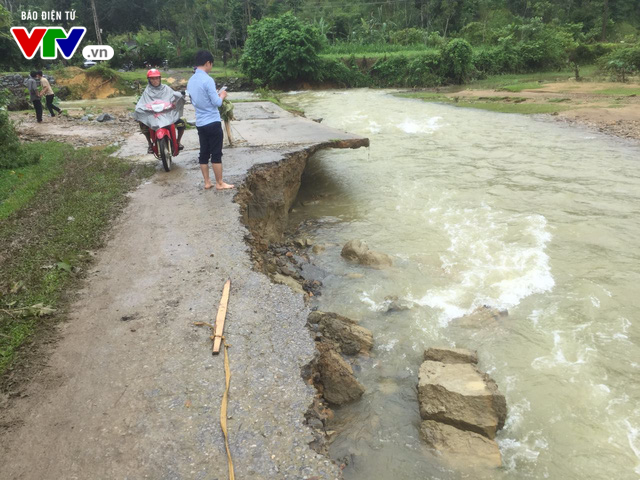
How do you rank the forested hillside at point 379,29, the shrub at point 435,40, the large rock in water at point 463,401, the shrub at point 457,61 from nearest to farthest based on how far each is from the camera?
the large rock in water at point 463,401
the shrub at point 457,61
the forested hillside at point 379,29
the shrub at point 435,40

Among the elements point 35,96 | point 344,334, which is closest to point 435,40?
point 35,96

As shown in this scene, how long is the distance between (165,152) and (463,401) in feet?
20.6

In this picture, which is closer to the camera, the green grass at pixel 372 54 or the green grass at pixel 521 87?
the green grass at pixel 521 87

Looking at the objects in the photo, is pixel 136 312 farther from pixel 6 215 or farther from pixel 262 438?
pixel 6 215

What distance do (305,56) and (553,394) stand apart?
106ft

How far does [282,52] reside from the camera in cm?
3269

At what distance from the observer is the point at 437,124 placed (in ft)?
56.1

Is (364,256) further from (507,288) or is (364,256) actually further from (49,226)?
(49,226)

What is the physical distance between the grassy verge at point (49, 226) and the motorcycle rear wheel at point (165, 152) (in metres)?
0.45

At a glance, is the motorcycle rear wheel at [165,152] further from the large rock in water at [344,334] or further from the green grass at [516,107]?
the green grass at [516,107]

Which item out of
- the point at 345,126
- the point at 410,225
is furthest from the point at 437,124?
the point at 410,225

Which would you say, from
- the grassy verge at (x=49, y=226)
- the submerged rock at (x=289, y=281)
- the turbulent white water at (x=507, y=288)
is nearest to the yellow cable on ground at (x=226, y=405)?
the turbulent white water at (x=507, y=288)

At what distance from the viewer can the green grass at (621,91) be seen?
2036 centimetres

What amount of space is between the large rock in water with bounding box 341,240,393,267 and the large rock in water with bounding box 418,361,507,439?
2.77 metres
